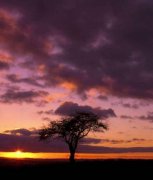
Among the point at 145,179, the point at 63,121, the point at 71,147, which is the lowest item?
the point at 145,179

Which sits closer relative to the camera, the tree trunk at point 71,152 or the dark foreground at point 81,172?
the dark foreground at point 81,172

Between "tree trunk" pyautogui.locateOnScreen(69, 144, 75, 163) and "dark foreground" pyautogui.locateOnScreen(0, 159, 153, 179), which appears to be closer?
"dark foreground" pyautogui.locateOnScreen(0, 159, 153, 179)

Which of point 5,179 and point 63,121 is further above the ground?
point 63,121

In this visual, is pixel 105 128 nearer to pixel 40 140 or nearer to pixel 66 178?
pixel 40 140

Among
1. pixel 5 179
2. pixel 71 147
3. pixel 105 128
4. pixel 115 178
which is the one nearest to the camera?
pixel 5 179

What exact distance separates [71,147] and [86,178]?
40199 millimetres

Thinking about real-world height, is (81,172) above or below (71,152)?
below

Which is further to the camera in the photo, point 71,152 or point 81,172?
point 71,152

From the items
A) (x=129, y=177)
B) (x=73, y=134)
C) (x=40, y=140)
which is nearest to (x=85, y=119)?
(x=73, y=134)

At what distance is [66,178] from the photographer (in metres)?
41.5

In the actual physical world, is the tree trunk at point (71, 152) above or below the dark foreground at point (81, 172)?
above

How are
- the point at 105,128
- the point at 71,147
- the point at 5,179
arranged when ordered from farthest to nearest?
the point at 105,128, the point at 71,147, the point at 5,179

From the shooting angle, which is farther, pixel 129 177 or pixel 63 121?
pixel 63 121

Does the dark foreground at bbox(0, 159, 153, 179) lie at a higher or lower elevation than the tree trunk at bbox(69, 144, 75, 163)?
lower
